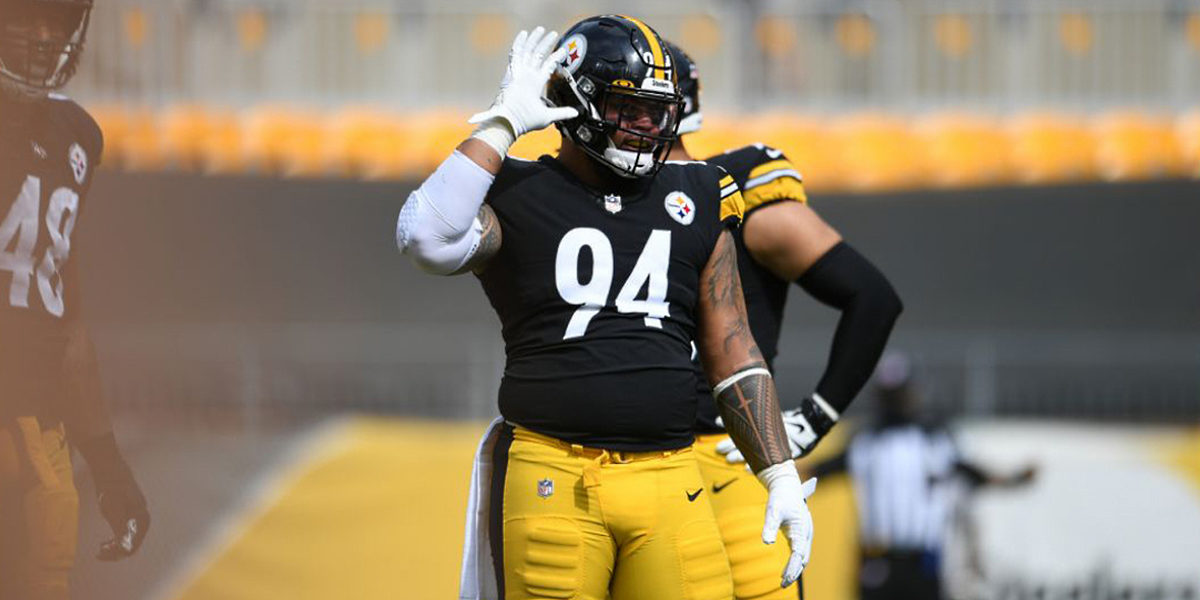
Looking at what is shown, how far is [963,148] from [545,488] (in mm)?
9155

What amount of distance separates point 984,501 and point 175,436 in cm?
442

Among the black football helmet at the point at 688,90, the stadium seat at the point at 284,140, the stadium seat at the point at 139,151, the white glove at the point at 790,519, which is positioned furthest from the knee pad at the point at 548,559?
the stadium seat at the point at 284,140

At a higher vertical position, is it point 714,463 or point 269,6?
point 269,6

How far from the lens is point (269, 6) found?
1234cm

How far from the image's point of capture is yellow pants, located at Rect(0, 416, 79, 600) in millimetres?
3301

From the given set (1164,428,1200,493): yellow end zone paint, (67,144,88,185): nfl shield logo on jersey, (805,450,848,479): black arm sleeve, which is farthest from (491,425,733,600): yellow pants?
(1164,428,1200,493): yellow end zone paint

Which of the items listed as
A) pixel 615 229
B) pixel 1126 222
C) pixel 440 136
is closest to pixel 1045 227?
pixel 1126 222

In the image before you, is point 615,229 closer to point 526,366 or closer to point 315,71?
point 526,366

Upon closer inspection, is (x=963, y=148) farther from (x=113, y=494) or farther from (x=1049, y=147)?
(x=113, y=494)

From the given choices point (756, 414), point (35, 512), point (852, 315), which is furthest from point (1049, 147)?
point (35, 512)

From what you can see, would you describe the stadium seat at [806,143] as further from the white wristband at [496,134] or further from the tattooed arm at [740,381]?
the white wristband at [496,134]

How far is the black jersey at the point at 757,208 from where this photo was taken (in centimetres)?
438

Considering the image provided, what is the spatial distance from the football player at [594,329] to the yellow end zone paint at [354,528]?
4.38 meters

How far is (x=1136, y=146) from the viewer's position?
39.3 feet
